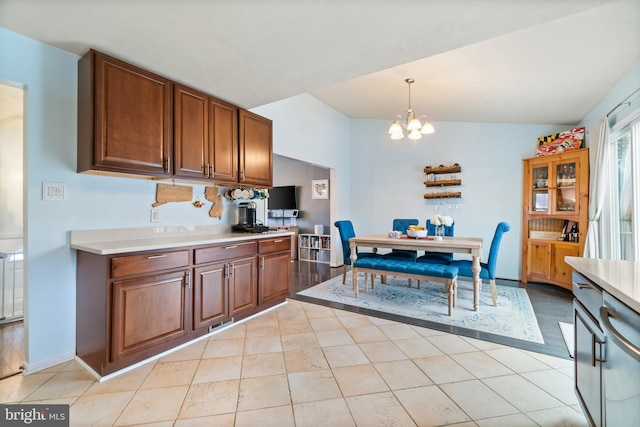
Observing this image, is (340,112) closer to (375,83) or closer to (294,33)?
(375,83)

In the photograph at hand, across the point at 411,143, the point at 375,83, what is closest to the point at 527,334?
the point at 375,83

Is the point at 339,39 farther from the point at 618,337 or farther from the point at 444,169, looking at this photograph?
the point at 444,169

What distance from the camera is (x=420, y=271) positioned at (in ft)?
10.2

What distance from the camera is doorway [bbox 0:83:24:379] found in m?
2.35

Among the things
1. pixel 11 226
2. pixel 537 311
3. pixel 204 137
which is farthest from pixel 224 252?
pixel 537 311

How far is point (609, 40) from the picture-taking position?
7.23 ft

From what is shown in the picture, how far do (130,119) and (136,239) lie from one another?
3.17 ft

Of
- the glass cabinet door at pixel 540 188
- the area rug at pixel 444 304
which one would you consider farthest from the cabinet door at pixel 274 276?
the glass cabinet door at pixel 540 188

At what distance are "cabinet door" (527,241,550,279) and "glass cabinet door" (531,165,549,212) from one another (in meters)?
0.54

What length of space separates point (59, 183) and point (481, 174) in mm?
5411

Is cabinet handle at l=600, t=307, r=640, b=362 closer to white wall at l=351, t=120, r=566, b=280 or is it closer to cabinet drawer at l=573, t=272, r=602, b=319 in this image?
cabinet drawer at l=573, t=272, r=602, b=319

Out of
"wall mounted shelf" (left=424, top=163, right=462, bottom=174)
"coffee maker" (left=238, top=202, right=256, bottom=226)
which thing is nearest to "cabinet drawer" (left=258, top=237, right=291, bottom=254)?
"coffee maker" (left=238, top=202, right=256, bottom=226)

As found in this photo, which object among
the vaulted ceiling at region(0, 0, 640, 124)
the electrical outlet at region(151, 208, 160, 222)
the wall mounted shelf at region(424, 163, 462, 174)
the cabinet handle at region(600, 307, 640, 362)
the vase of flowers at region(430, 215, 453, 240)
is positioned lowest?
the cabinet handle at region(600, 307, 640, 362)

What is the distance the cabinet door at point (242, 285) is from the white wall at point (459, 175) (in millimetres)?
3440
